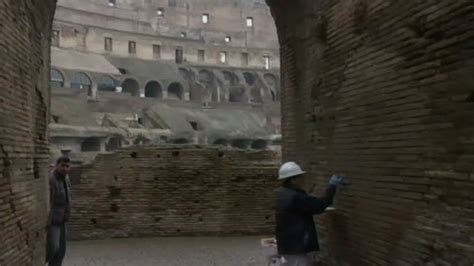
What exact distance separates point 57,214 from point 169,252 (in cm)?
403

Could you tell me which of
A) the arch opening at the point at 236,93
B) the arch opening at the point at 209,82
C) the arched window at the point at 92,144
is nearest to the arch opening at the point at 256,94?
the arch opening at the point at 236,93

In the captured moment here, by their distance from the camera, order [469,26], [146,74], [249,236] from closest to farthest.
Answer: [469,26] → [249,236] → [146,74]

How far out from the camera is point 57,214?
7.52 m

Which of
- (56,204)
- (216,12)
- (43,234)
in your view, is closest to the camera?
(56,204)

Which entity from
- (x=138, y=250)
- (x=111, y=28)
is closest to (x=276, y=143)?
(x=111, y=28)

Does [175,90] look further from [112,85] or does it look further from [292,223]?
[292,223]

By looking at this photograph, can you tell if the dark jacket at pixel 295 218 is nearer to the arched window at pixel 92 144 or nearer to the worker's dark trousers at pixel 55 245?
the worker's dark trousers at pixel 55 245

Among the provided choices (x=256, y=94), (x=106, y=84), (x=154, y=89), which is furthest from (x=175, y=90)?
(x=256, y=94)

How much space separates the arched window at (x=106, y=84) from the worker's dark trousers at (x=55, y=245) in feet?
132

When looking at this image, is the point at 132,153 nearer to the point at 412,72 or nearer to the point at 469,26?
the point at 412,72

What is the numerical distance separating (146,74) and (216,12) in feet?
65.3

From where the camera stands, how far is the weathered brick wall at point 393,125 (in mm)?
4453

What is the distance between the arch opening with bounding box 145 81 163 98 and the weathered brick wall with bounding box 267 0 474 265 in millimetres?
45167

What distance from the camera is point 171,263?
1003 centimetres
